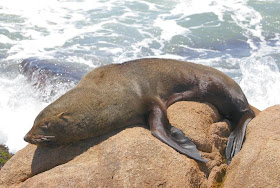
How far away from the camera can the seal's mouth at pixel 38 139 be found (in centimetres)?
511

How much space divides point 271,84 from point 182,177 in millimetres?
7736

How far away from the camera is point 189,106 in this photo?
20.1ft

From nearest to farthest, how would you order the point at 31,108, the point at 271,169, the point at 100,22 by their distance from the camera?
1. the point at 271,169
2. the point at 31,108
3. the point at 100,22

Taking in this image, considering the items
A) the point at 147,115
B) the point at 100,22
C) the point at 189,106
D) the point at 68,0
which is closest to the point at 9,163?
the point at 147,115

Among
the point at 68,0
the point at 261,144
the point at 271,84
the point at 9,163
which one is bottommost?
the point at 68,0

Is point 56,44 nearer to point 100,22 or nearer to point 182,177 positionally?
point 100,22

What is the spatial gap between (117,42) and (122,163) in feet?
37.2

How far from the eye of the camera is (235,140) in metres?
5.69

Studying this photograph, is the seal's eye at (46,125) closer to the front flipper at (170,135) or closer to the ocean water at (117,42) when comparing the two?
the front flipper at (170,135)

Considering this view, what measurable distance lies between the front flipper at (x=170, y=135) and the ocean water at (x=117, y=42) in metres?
4.10

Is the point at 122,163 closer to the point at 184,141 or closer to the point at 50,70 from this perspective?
the point at 184,141

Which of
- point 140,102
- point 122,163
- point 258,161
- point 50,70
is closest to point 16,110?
point 50,70

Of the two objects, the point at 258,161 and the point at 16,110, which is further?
the point at 16,110

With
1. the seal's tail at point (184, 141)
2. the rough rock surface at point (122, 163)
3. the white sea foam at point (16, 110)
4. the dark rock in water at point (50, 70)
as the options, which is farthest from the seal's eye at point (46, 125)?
the dark rock in water at point (50, 70)
